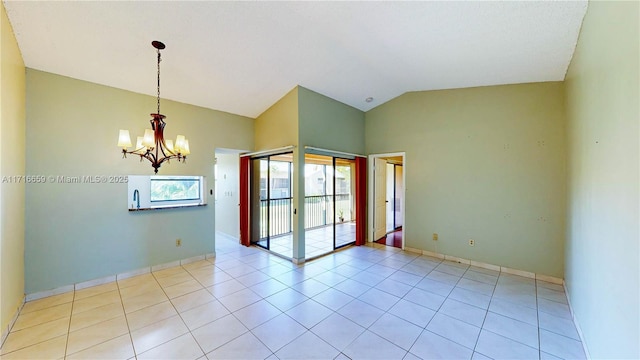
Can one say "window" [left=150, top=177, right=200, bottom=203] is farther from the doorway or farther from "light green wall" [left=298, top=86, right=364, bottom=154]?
the doorway

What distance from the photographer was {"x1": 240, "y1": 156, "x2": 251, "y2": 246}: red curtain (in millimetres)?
5164

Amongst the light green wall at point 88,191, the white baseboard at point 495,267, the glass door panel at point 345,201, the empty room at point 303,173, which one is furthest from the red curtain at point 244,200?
the white baseboard at point 495,267

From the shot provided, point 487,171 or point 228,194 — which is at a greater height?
point 487,171

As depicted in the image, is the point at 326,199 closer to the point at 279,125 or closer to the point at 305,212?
the point at 305,212

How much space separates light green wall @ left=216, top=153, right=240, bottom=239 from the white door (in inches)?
124

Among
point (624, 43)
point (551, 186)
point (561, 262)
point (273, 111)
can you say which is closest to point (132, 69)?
point (273, 111)

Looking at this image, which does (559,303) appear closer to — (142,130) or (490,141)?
(490,141)

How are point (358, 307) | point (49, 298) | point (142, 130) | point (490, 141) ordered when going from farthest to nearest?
point (490, 141)
point (142, 130)
point (49, 298)
point (358, 307)

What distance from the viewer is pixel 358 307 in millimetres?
2703

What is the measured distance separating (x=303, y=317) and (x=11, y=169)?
3.30m

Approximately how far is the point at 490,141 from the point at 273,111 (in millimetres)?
3755

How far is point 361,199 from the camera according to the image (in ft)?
17.2

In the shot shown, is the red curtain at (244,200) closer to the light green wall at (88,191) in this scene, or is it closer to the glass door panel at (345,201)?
the light green wall at (88,191)

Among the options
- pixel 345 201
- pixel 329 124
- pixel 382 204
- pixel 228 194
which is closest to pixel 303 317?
pixel 329 124
